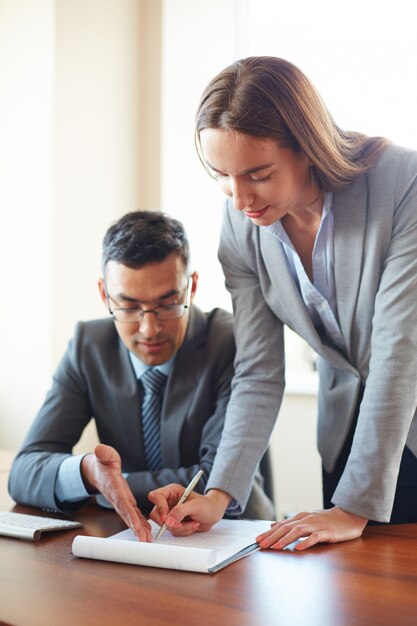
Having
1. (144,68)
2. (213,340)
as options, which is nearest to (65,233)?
(144,68)

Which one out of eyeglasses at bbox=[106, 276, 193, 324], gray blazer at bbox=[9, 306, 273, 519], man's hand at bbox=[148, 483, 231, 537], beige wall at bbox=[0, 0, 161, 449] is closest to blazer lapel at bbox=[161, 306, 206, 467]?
gray blazer at bbox=[9, 306, 273, 519]

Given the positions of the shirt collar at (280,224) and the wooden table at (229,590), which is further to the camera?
the shirt collar at (280,224)

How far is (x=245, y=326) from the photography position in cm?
169

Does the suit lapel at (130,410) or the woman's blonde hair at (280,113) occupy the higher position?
the woman's blonde hair at (280,113)

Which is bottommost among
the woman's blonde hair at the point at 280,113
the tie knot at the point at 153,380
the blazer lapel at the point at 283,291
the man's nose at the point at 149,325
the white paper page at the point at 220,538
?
the white paper page at the point at 220,538

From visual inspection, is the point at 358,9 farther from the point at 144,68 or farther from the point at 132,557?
the point at 132,557

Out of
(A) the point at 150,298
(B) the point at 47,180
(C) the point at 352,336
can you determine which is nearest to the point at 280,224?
(C) the point at 352,336

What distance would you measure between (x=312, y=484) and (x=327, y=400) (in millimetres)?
1573

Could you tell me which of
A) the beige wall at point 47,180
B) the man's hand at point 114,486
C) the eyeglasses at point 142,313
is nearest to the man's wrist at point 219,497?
the man's hand at point 114,486

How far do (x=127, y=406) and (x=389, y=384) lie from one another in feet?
2.31

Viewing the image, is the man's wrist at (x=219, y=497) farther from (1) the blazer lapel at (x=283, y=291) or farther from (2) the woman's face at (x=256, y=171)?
(2) the woman's face at (x=256, y=171)

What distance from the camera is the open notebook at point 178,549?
3.93 ft

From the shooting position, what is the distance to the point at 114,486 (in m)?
1.49

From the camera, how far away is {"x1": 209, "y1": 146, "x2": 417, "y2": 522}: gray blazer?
1375mm
